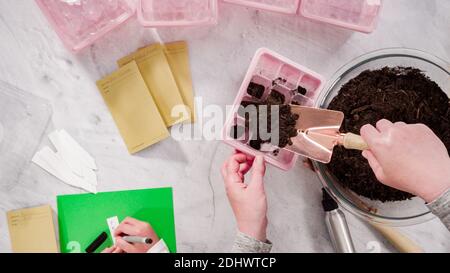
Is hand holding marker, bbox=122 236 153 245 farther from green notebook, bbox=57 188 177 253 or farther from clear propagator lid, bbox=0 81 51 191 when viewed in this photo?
clear propagator lid, bbox=0 81 51 191

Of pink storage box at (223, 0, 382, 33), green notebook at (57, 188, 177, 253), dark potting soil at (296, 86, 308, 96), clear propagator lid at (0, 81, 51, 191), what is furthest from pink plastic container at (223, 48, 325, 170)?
clear propagator lid at (0, 81, 51, 191)

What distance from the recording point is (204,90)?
95 cm

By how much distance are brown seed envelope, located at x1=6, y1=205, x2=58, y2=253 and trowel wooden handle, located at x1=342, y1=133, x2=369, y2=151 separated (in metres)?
0.63

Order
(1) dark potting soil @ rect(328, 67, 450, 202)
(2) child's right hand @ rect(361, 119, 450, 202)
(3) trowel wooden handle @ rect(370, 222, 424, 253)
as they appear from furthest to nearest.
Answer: (3) trowel wooden handle @ rect(370, 222, 424, 253) → (1) dark potting soil @ rect(328, 67, 450, 202) → (2) child's right hand @ rect(361, 119, 450, 202)

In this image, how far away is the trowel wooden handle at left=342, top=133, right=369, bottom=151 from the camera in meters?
0.76

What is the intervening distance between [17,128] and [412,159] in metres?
0.78

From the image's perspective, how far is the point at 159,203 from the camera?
37.9 inches

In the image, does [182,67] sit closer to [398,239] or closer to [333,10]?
[333,10]

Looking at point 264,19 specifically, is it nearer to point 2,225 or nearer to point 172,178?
point 172,178

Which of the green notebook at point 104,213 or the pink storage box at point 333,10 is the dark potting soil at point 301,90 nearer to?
the pink storage box at point 333,10

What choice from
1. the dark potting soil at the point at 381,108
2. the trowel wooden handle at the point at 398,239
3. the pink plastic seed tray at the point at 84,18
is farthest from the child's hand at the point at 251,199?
the pink plastic seed tray at the point at 84,18

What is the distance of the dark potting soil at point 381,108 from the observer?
82 cm

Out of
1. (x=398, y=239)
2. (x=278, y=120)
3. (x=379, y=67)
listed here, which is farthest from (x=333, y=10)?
(x=398, y=239)

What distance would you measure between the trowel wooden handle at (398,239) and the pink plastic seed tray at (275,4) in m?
0.46
